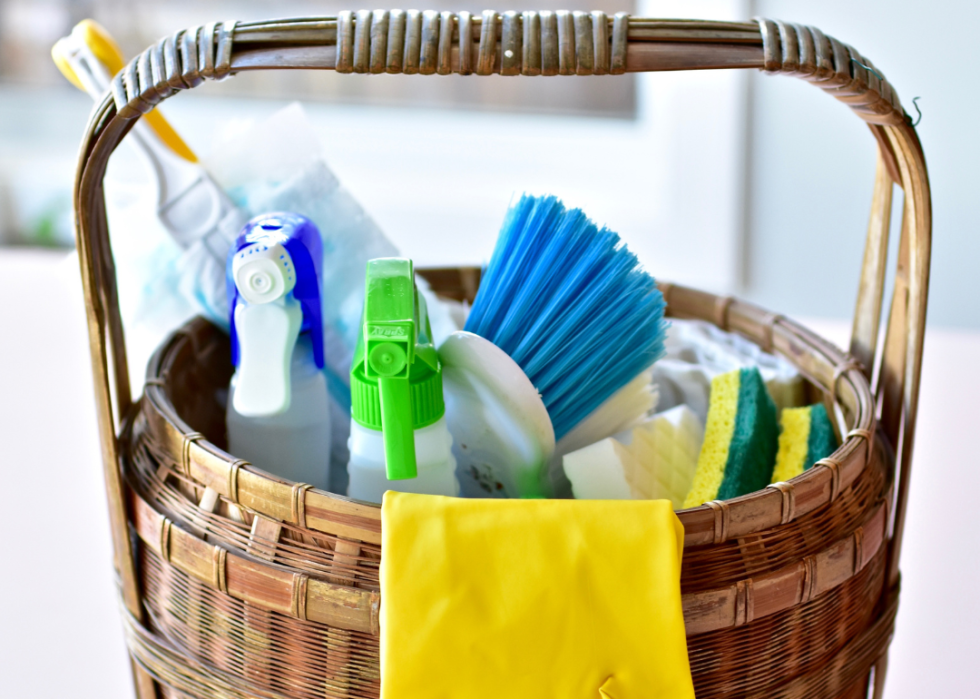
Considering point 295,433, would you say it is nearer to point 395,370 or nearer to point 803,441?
point 395,370

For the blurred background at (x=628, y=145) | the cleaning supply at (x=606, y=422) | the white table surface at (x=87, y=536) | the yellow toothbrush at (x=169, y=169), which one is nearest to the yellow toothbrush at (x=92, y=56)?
the yellow toothbrush at (x=169, y=169)

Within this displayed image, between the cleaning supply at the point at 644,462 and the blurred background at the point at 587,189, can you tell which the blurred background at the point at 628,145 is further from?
the cleaning supply at the point at 644,462

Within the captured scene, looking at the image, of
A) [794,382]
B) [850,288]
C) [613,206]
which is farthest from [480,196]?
[794,382]

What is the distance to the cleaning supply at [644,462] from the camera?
0.39 metres

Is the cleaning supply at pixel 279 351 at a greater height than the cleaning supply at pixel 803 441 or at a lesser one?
greater

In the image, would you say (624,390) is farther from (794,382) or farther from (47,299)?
(47,299)

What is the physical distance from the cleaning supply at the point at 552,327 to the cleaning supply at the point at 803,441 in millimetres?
87

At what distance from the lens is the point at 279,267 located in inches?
15.2

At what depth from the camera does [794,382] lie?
500 millimetres

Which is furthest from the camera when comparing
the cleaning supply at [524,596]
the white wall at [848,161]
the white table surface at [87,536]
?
the white wall at [848,161]

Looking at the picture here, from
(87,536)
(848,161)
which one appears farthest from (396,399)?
(848,161)

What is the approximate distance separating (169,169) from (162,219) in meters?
0.03

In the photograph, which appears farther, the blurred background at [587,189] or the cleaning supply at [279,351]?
the blurred background at [587,189]

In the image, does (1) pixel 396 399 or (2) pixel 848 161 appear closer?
(1) pixel 396 399
